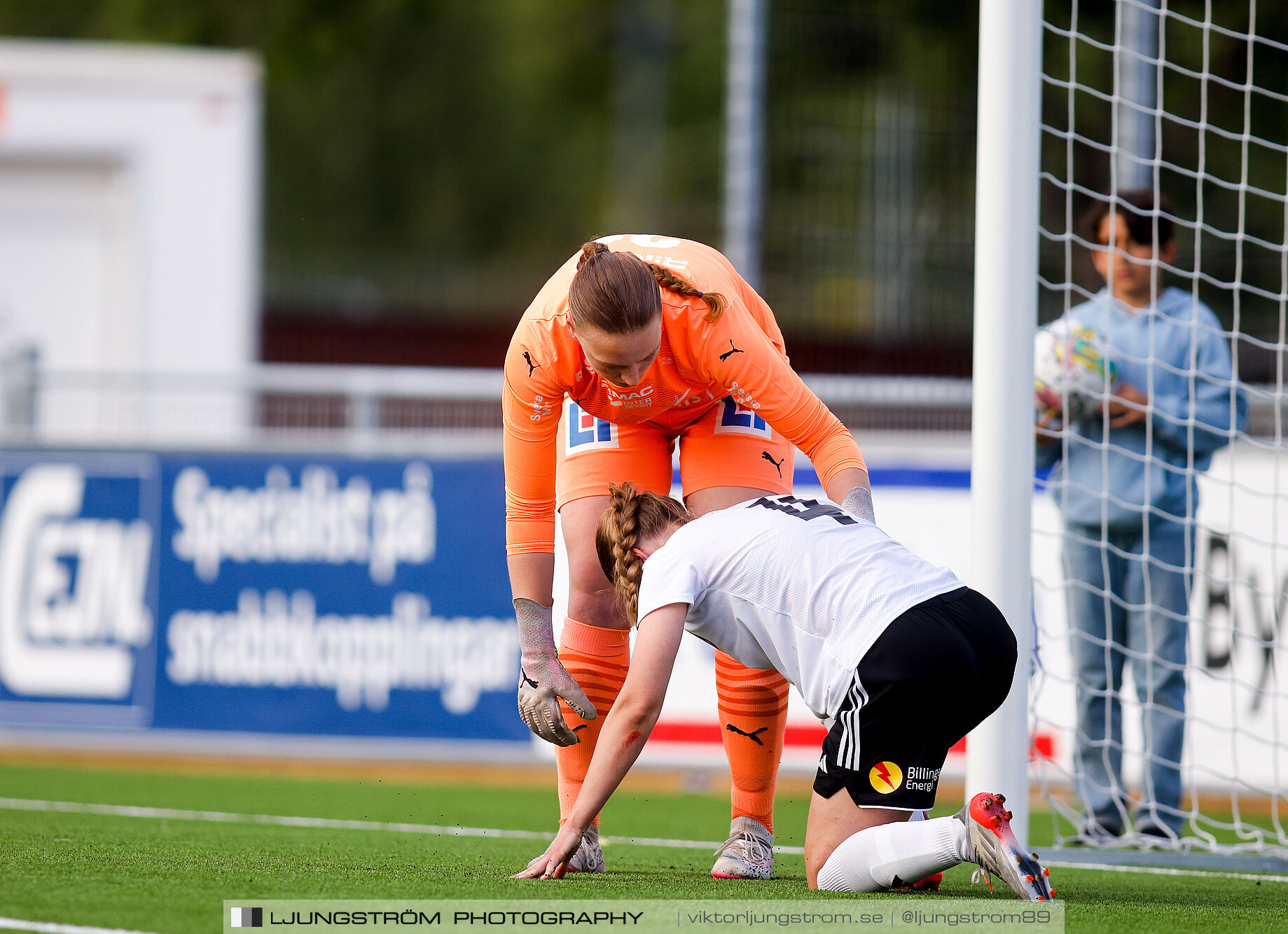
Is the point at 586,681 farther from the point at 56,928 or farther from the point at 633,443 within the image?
the point at 56,928

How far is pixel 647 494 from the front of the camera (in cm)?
361

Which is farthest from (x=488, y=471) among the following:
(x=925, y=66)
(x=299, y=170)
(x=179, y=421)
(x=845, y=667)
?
(x=299, y=170)

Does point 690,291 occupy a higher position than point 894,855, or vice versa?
point 690,291

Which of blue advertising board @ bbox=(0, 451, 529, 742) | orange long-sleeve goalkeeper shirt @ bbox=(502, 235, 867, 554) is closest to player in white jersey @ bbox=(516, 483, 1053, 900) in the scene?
orange long-sleeve goalkeeper shirt @ bbox=(502, 235, 867, 554)

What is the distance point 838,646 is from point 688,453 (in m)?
0.88

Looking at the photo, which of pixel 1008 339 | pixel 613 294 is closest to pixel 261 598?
pixel 1008 339

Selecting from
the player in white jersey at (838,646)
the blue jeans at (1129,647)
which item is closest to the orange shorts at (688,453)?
the player in white jersey at (838,646)

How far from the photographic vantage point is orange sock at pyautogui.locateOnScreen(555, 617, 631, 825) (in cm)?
402

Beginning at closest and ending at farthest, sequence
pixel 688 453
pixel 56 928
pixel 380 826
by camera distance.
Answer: pixel 56 928 → pixel 688 453 → pixel 380 826

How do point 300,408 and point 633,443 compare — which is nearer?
point 633,443

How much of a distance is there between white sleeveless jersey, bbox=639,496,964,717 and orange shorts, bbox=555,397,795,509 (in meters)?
0.57

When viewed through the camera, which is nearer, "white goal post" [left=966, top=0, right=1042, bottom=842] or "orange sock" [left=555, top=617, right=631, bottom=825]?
"orange sock" [left=555, top=617, right=631, bottom=825]

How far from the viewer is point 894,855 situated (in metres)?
3.43

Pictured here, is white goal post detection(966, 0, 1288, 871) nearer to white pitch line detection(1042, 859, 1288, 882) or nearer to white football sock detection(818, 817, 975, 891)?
white pitch line detection(1042, 859, 1288, 882)
